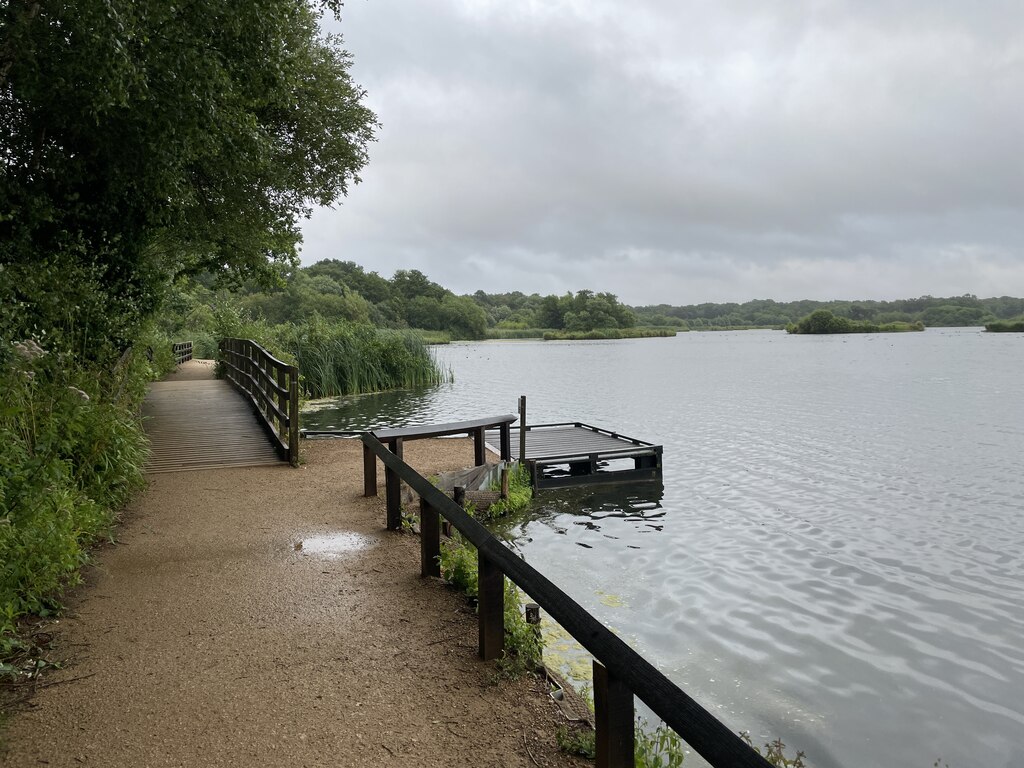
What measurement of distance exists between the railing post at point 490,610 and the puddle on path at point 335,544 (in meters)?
2.41

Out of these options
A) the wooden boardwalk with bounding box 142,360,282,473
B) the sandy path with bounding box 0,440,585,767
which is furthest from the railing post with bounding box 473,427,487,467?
the sandy path with bounding box 0,440,585,767

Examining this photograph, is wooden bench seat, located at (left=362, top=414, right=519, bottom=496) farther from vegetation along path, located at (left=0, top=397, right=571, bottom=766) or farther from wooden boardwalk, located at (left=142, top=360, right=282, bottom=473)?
wooden boardwalk, located at (left=142, top=360, right=282, bottom=473)

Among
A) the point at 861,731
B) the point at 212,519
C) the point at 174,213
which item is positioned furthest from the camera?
the point at 174,213

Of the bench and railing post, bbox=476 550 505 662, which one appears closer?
railing post, bbox=476 550 505 662

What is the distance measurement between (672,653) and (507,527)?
14.9 feet

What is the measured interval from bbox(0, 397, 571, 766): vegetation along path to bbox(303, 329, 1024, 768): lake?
2.63 meters

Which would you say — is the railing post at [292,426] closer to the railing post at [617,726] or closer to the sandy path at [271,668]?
the sandy path at [271,668]

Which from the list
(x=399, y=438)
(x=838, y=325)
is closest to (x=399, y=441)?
(x=399, y=438)

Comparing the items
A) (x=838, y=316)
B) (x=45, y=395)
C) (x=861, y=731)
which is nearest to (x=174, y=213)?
(x=45, y=395)

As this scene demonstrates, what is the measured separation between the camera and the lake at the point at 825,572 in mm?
5590

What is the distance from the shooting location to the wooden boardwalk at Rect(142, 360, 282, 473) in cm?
1036

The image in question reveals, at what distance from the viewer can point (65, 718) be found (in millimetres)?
3326

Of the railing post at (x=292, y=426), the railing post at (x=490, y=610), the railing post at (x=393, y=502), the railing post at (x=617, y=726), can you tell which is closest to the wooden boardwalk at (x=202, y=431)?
the railing post at (x=292, y=426)

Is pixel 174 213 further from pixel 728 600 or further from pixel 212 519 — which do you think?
pixel 728 600
